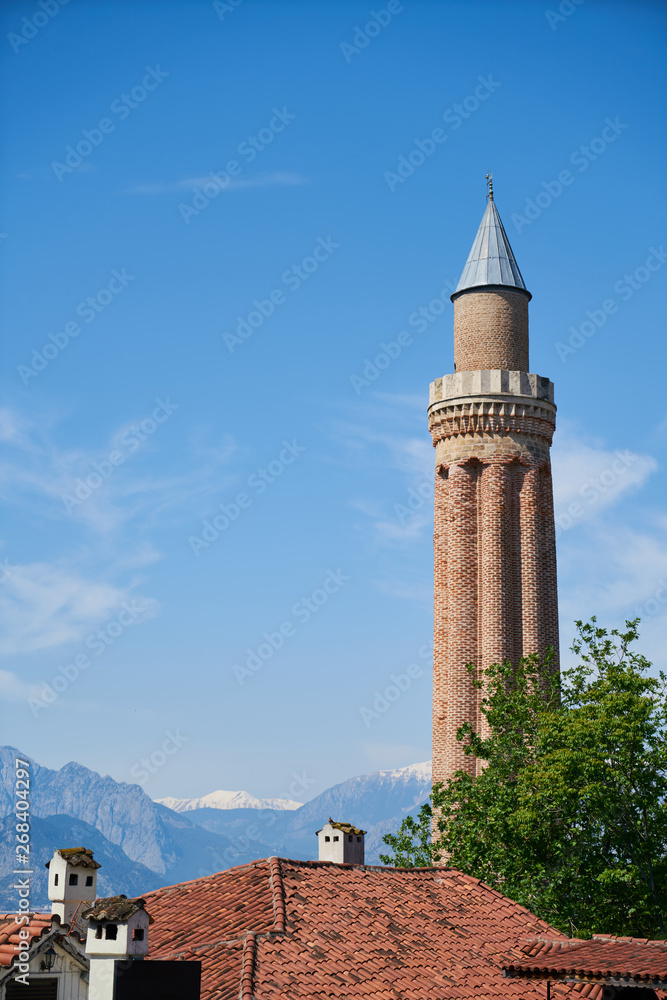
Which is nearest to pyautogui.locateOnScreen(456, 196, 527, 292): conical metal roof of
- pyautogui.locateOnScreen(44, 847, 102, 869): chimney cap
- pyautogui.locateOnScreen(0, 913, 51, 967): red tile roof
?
pyautogui.locateOnScreen(44, 847, 102, 869): chimney cap

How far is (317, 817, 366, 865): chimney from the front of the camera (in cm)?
2878

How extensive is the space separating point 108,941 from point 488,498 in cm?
2994

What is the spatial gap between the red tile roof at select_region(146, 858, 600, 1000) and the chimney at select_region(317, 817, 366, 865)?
211 centimetres

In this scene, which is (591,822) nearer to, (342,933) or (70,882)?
(342,933)

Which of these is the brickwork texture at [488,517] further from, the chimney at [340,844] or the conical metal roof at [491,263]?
the chimney at [340,844]

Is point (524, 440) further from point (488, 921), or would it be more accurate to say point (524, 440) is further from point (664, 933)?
point (488, 921)

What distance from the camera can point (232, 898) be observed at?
24172mm

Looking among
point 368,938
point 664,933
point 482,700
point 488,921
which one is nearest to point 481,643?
point 482,700

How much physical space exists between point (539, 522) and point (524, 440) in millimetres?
3044

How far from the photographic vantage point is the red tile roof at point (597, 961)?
65.7 feet

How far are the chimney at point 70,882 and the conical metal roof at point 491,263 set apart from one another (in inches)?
1220

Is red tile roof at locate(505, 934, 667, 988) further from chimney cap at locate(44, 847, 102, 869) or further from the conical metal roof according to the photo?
the conical metal roof

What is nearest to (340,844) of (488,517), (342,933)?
(342,933)

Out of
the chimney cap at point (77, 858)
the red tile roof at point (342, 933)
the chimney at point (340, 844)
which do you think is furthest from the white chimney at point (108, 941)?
the chimney at point (340, 844)
